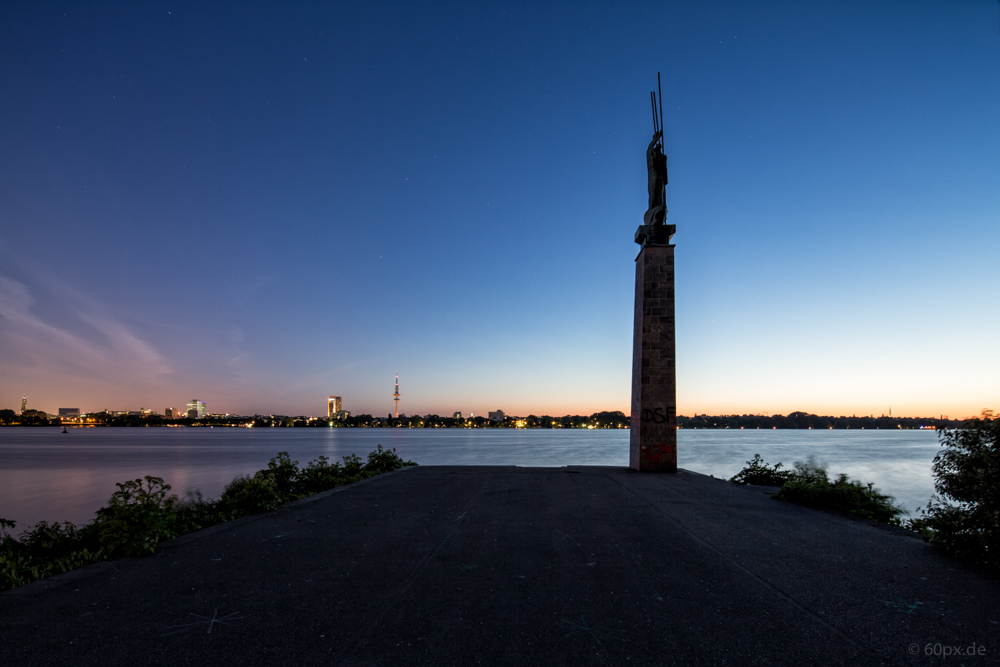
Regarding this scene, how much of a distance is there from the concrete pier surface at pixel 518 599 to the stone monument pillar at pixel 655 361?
226 inches

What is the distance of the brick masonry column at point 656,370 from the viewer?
12.2 meters

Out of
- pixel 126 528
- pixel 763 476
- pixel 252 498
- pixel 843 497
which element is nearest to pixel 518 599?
pixel 126 528

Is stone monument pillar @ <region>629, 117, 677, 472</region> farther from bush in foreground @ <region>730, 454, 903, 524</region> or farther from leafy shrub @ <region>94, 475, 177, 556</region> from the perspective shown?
leafy shrub @ <region>94, 475, 177, 556</region>

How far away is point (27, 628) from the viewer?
318cm

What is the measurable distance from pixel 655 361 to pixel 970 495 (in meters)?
7.63

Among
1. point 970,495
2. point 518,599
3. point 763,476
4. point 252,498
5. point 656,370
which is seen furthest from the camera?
point 656,370

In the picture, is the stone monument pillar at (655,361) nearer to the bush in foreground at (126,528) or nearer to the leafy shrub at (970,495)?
the leafy shrub at (970,495)

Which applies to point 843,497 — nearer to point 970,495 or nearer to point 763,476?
point 970,495

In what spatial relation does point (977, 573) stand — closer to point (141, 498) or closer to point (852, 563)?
point (852, 563)

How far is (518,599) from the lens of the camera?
11.9 feet

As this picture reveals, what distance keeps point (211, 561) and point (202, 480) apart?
87.9 feet

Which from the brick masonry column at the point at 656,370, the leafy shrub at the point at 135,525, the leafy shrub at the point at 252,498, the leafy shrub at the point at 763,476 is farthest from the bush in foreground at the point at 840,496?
the leafy shrub at the point at 135,525

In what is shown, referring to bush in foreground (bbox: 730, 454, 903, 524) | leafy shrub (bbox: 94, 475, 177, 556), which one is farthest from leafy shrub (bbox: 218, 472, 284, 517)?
bush in foreground (bbox: 730, 454, 903, 524)

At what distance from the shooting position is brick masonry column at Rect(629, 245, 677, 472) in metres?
12.2
